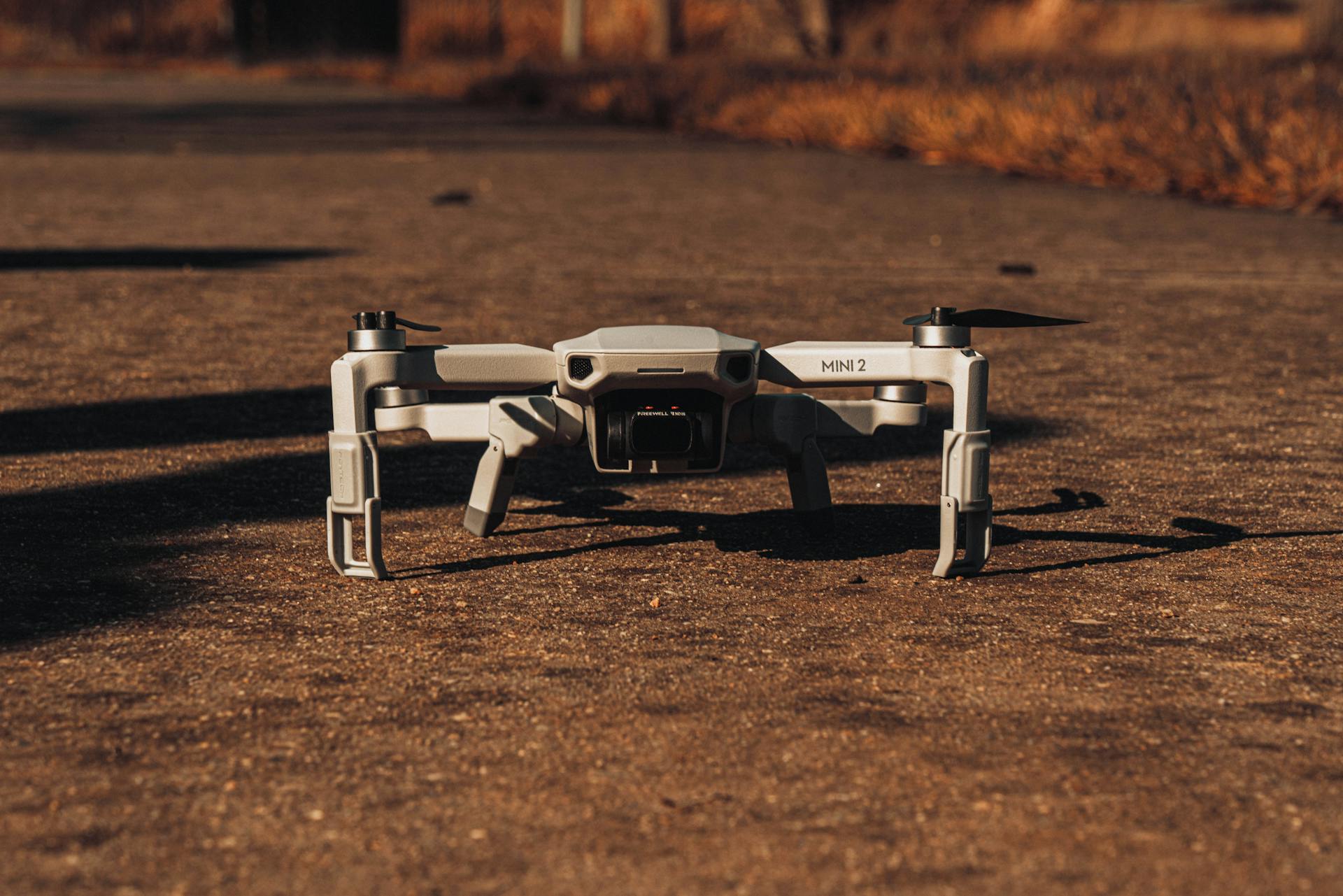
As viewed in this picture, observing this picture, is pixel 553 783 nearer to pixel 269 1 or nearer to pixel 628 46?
pixel 628 46

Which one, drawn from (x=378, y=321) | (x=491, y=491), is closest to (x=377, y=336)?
(x=378, y=321)

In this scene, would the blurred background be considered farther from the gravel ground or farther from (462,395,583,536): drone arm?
(462,395,583,536): drone arm

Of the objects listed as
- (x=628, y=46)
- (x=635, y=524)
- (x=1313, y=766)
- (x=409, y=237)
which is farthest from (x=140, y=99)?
(x=1313, y=766)

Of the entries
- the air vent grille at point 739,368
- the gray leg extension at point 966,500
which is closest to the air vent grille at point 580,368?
the air vent grille at point 739,368

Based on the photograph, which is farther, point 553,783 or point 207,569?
point 207,569

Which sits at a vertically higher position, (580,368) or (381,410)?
(580,368)

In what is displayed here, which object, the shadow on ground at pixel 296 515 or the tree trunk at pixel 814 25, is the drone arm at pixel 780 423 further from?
the tree trunk at pixel 814 25

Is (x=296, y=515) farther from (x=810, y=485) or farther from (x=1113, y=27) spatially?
(x=1113, y=27)
